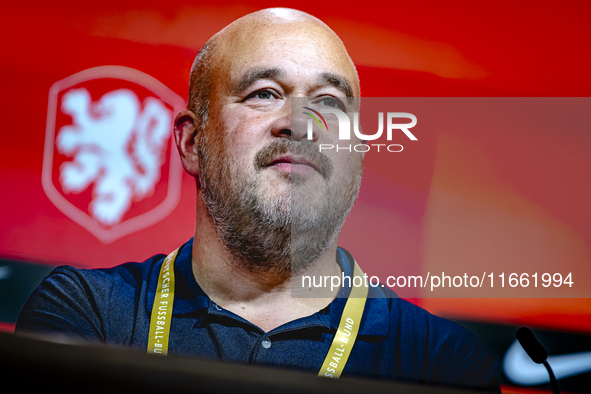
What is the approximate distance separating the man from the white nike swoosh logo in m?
0.08

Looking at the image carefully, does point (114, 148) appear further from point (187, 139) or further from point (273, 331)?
point (273, 331)

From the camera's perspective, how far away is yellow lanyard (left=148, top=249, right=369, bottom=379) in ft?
4.69

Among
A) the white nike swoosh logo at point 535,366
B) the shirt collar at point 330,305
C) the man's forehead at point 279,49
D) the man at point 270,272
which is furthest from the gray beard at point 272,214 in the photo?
the white nike swoosh logo at point 535,366

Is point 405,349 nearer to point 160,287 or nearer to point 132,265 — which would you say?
point 160,287

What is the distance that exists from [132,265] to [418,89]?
116cm

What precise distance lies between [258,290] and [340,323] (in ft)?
0.93

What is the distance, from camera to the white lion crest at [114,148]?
1.61 meters

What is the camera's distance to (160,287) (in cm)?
149

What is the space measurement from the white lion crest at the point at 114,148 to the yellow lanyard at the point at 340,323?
0.32 metres

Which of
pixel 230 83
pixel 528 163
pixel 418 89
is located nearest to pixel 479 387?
pixel 528 163

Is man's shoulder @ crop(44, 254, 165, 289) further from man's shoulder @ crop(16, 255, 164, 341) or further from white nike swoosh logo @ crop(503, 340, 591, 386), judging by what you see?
white nike swoosh logo @ crop(503, 340, 591, 386)

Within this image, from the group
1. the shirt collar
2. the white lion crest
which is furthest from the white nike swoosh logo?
the white lion crest

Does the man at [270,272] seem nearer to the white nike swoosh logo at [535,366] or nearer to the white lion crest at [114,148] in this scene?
the white nike swoosh logo at [535,366]

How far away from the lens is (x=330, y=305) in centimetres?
148
